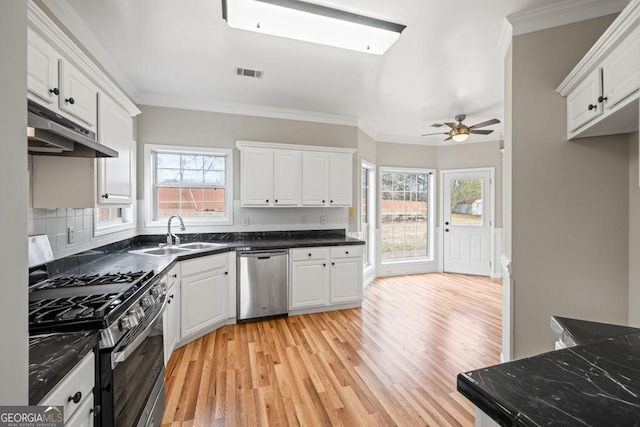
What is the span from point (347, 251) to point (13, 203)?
3316mm

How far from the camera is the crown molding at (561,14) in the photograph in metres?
1.89

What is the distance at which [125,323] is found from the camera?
1.23 metres

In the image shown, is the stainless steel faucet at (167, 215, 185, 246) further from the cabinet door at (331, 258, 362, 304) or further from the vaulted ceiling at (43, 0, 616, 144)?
the cabinet door at (331, 258, 362, 304)

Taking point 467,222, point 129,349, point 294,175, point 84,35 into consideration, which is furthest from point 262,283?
point 467,222

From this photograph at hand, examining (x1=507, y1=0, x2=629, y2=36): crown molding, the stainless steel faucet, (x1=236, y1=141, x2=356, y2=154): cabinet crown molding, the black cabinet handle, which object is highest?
(x1=507, y1=0, x2=629, y2=36): crown molding

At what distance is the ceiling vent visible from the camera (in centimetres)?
282

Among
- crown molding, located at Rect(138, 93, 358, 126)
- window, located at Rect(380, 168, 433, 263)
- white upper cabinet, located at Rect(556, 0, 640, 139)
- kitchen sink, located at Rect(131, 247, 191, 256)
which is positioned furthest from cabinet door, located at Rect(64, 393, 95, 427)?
window, located at Rect(380, 168, 433, 263)

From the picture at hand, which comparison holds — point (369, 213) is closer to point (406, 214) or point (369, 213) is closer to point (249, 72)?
point (406, 214)

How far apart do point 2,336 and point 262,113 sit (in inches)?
147

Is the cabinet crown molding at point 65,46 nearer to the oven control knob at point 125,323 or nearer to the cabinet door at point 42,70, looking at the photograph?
the cabinet door at point 42,70

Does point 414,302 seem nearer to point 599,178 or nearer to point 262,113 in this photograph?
point 599,178

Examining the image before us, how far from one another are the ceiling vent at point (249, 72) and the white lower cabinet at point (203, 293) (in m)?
1.96

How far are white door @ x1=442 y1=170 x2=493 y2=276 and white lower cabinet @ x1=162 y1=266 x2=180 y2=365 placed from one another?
503 cm

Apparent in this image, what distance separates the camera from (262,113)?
3.86 meters
